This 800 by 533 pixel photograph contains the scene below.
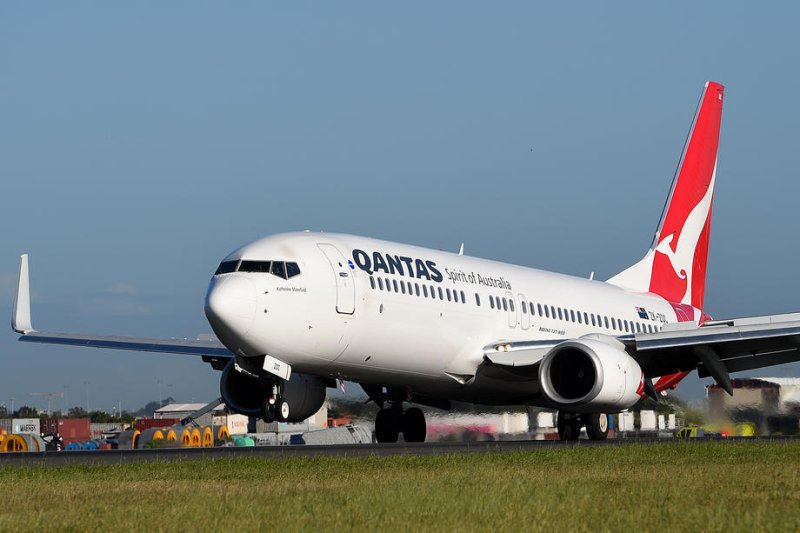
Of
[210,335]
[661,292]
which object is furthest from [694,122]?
[210,335]

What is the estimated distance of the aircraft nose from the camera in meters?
21.8

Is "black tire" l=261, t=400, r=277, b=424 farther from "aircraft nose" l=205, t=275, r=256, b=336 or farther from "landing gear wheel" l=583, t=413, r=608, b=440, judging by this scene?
"landing gear wheel" l=583, t=413, r=608, b=440

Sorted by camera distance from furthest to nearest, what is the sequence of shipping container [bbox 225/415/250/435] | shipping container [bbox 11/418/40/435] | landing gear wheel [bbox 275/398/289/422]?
shipping container [bbox 225/415/250/435] → shipping container [bbox 11/418/40/435] → landing gear wheel [bbox 275/398/289/422]

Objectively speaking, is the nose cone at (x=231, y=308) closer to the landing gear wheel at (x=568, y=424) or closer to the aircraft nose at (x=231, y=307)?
the aircraft nose at (x=231, y=307)

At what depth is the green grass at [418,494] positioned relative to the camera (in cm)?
973

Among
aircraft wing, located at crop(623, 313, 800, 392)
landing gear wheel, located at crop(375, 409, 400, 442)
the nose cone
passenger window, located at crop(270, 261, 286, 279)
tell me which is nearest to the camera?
the nose cone

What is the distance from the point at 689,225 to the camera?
37062 mm

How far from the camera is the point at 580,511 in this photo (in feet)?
33.7

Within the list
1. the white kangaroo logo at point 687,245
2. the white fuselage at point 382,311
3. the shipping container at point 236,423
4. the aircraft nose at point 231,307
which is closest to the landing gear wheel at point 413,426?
the white fuselage at point 382,311

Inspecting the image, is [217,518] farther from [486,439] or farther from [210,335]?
[486,439]

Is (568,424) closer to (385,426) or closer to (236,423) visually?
(385,426)

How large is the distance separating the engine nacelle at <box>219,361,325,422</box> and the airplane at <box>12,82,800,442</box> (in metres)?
0.03

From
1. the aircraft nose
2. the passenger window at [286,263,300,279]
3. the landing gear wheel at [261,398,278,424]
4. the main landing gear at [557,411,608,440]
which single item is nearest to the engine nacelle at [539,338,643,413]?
the main landing gear at [557,411,608,440]

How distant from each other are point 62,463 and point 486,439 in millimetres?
14375
